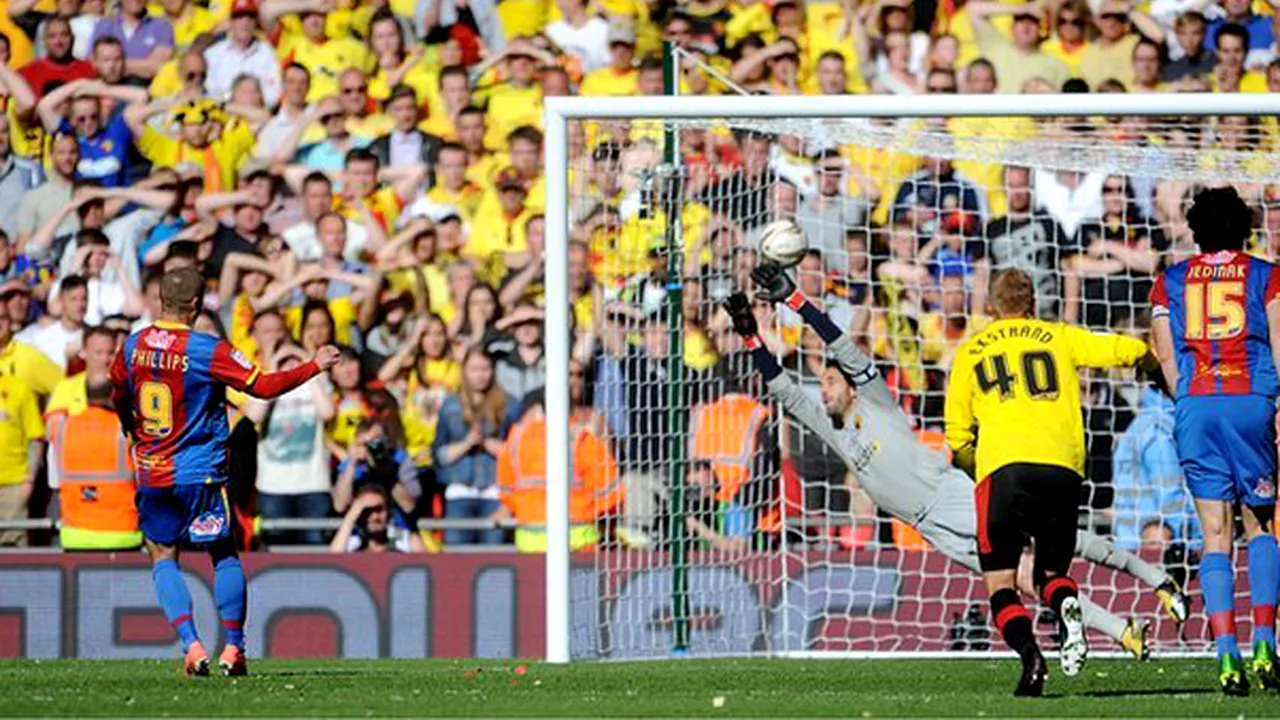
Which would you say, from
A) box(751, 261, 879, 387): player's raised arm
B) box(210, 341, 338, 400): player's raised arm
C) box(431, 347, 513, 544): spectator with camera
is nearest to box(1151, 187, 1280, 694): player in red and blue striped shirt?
box(751, 261, 879, 387): player's raised arm

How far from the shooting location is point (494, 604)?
14.3 meters

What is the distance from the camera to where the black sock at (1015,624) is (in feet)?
A: 30.2

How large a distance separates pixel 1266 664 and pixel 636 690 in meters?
2.47

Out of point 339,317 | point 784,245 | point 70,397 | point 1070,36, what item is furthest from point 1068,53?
point 70,397

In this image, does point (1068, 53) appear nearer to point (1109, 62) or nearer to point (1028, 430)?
point (1109, 62)

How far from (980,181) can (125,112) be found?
20.2ft

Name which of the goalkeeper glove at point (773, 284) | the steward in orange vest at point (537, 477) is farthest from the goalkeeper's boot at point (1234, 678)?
the steward in orange vest at point (537, 477)

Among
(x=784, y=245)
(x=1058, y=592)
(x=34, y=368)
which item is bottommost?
(x=1058, y=592)

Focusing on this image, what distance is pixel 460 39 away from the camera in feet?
58.1

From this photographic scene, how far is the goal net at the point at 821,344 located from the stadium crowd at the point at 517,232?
33 mm

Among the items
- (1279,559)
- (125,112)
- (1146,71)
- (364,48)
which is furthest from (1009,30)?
(1279,559)

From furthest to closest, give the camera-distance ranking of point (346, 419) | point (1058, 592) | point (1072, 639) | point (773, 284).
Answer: point (346, 419) → point (773, 284) → point (1058, 592) → point (1072, 639)

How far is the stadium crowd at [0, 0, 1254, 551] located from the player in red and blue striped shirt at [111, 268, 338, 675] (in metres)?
3.64

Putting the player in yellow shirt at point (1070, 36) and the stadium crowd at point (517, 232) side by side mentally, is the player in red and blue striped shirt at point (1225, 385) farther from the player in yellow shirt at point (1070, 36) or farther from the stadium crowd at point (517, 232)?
the player in yellow shirt at point (1070, 36)
